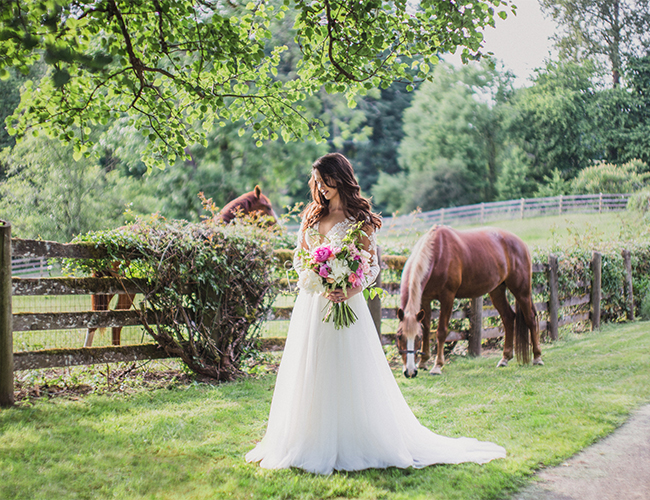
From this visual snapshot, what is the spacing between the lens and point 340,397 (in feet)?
10.8

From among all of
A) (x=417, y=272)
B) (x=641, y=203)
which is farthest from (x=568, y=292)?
(x=641, y=203)

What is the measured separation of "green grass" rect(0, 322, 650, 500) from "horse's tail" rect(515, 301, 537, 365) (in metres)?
0.97

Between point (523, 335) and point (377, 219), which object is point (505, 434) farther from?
point (523, 335)

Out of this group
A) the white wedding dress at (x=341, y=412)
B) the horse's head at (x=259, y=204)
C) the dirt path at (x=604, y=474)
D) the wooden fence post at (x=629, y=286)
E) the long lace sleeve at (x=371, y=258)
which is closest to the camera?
the dirt path at (x=604, y=474)

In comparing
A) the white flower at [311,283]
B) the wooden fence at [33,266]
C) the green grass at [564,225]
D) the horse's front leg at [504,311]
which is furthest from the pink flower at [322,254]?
the green grass at [564,225]

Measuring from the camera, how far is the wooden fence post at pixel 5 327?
407 centimetres

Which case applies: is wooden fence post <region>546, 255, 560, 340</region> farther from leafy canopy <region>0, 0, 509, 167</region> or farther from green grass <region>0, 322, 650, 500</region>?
leafy canopy <region>0, 0, 509, 167</region>

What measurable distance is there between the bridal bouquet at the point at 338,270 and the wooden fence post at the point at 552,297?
23.5 ft

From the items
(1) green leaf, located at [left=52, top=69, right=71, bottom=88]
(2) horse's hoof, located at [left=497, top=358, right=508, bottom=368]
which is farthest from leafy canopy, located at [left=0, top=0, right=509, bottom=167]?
(2) horse's hoof, located at [left=497, top=358, right=508, bottom=368]

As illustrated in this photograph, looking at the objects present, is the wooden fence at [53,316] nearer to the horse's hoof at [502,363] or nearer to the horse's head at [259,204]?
the horse's head at [259,204]

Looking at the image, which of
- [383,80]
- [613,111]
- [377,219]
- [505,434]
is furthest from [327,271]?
[613,111]

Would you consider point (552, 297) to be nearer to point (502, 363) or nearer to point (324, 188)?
point (502, 363)

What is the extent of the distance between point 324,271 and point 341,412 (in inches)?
37.1

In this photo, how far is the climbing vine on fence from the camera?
5020 millimetres
